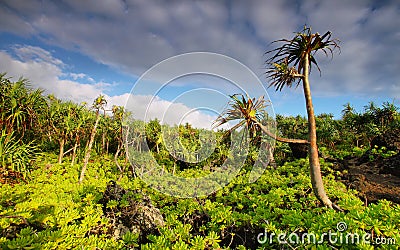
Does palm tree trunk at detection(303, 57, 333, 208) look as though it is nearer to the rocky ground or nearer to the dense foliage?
the dense foliage

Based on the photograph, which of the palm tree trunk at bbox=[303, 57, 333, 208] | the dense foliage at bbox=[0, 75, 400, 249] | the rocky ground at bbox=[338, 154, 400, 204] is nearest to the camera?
the dense foliage at bbox=[0, 75, 400, 249]

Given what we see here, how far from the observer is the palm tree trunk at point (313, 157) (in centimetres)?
597

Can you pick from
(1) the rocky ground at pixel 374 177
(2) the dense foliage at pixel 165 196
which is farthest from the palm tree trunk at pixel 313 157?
(1) the rocky ground at pixel 374 177

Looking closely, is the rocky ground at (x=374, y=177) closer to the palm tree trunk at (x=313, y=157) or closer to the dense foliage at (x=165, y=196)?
the dense foliage at (x=165, y=196)

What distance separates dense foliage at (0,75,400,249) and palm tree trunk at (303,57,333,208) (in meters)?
0.50

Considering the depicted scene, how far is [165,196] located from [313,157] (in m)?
5.45

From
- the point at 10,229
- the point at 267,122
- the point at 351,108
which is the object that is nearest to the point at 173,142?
the point at 267,122

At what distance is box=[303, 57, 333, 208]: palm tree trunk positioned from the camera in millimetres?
5973

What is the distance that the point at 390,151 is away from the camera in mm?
11078

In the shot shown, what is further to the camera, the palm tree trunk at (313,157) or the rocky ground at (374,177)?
the rocky ground at (374,177)

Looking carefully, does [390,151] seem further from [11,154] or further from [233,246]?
[11,154]

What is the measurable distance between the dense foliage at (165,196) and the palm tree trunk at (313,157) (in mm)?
495

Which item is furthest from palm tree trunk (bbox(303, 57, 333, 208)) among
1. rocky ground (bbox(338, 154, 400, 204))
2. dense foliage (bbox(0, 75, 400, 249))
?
rocky ground (bbox(338, 154, 400, 204))

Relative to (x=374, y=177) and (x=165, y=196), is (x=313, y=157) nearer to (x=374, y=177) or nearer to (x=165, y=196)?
(x=165, y=196)
